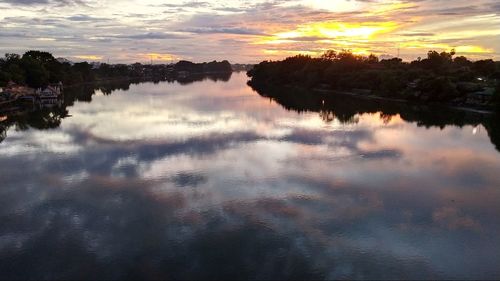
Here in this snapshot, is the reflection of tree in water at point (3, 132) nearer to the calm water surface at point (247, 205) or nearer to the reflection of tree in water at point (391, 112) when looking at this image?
the calm water surface at point (247, 205)

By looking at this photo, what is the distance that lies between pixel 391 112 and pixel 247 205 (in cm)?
3098

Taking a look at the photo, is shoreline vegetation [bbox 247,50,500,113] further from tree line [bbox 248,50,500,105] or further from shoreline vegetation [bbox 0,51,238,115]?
shoreline vegetation [bbox 0,51,238,115]

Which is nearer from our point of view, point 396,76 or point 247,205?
point 247,205

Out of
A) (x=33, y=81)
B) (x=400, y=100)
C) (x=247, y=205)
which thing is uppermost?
(x=33, y=81)

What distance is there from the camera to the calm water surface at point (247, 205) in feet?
36.7

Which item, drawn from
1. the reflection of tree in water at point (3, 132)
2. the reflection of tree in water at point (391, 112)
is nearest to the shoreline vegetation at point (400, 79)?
the reflection of tree in water at point (391, 112)

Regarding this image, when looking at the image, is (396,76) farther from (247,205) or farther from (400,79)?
(247,205)

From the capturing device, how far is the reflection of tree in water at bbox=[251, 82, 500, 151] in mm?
34562

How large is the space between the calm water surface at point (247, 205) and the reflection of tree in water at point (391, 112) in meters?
6.13

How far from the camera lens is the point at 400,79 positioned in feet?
174

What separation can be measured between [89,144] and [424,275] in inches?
828

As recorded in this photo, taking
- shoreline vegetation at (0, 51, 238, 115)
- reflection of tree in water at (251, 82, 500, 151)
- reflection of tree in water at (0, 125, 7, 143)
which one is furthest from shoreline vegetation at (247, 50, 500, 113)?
reflection of tree in water at (0, 125, 7, 143)

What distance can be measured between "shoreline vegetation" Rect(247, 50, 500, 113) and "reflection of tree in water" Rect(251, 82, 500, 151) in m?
1.86

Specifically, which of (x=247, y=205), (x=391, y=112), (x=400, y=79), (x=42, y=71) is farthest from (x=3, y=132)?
(x=400, y=79)
